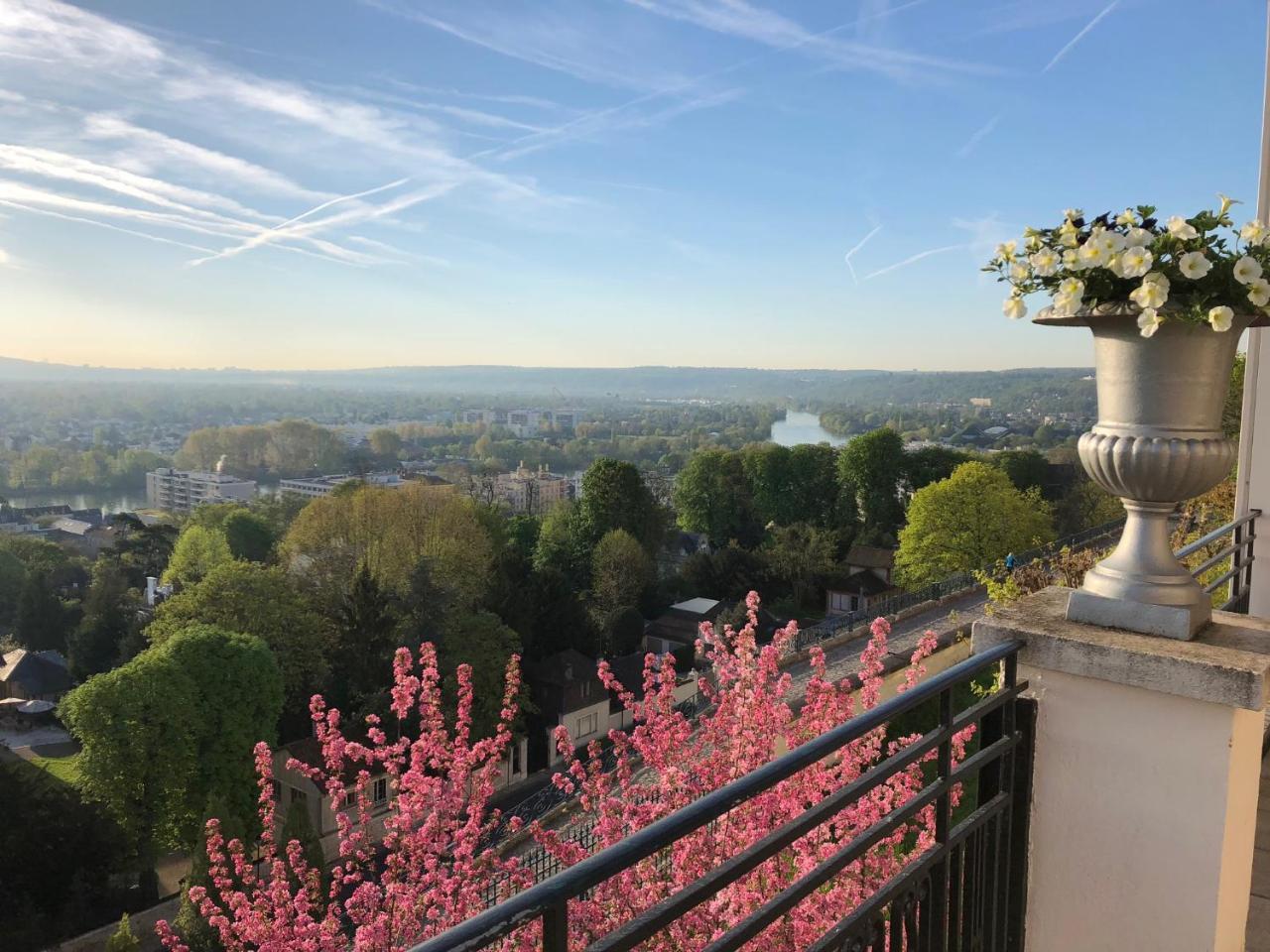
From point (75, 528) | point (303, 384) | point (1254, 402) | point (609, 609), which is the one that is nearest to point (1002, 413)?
point (609, 609)

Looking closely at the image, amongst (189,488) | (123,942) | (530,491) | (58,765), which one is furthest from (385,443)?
(123,942)

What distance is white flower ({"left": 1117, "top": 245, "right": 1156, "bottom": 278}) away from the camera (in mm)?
1903

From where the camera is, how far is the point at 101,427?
339ft

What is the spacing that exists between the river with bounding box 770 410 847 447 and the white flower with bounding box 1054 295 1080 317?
90924 mm

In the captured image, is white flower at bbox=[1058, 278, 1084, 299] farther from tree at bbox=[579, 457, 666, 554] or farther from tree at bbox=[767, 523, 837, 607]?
tree at bbox=[579, 457, 666, 554]

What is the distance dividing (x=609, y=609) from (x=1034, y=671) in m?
26.3

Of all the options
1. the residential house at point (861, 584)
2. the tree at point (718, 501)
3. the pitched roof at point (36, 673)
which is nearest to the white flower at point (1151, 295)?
the residential house at point (861, 584)

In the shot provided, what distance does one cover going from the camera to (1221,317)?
6.07 feet

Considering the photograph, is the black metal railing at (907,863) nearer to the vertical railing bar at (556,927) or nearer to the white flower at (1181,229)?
the vertical railing bar at (556,927)

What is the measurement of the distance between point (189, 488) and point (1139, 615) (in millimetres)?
79316

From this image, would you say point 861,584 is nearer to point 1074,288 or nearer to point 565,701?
point 565,701

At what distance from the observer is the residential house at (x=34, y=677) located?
25.7 m

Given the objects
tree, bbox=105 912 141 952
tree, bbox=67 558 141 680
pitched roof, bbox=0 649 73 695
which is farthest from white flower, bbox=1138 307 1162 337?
pitched roof, bbox=0 649 73 695

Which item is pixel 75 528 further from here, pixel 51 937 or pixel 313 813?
pixel 51 937
